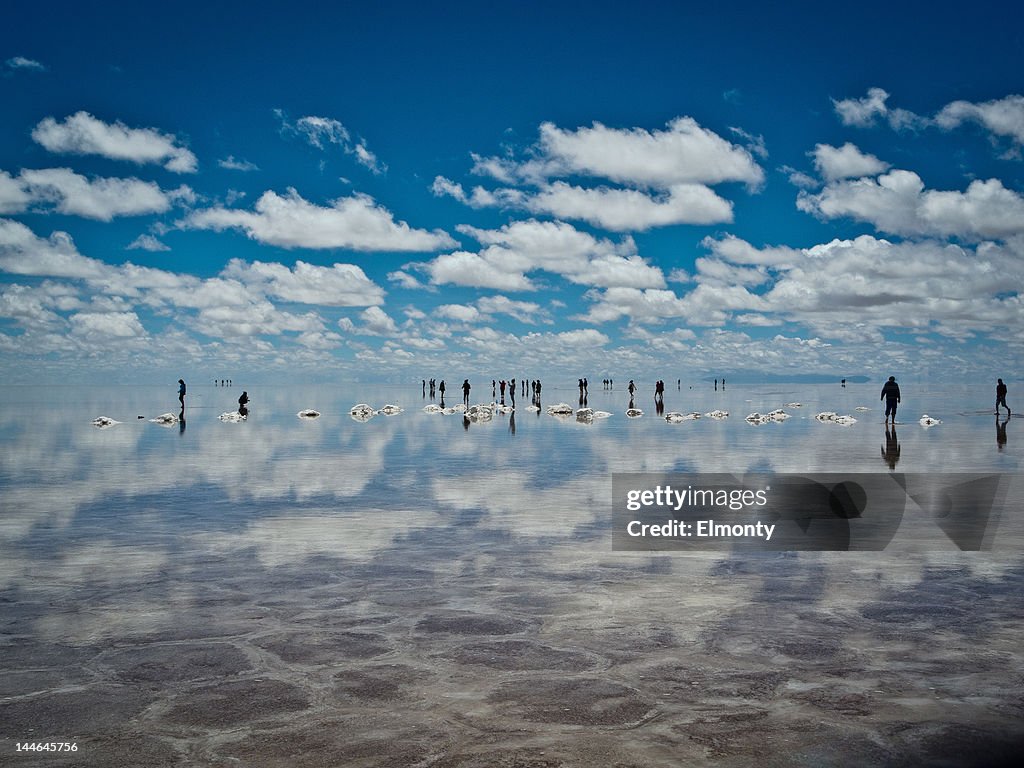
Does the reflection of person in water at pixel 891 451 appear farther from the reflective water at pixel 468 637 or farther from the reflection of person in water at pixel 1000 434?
the reflective water at pixel 468 637

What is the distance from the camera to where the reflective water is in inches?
217

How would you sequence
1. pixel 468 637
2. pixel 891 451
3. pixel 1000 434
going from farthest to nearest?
pixel 1000 434 < pixel 891 451 < pixel 468 637

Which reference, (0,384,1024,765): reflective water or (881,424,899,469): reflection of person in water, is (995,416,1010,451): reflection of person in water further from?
(0,384,1024,765): reflective water

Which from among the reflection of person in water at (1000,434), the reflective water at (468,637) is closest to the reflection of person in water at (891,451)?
the reflection of person in water at (1000,434)

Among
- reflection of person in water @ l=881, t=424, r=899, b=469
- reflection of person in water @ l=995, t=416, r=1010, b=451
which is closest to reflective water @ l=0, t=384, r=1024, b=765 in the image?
reflection of person in water @ l=881, t=424, r=899, b=469

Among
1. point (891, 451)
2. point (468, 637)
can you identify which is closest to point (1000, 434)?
point (891, 451)

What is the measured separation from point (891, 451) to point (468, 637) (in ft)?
79.8

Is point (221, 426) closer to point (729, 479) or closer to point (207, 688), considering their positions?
point (729, 479)

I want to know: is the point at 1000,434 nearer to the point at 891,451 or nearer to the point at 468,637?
the point at 891,451

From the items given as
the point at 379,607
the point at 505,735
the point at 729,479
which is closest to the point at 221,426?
the point at 729,479

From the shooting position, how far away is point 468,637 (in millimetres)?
7656

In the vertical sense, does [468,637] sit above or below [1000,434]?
below

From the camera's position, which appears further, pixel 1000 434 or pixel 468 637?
pixel 1000 434

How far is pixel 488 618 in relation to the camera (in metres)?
8.30
